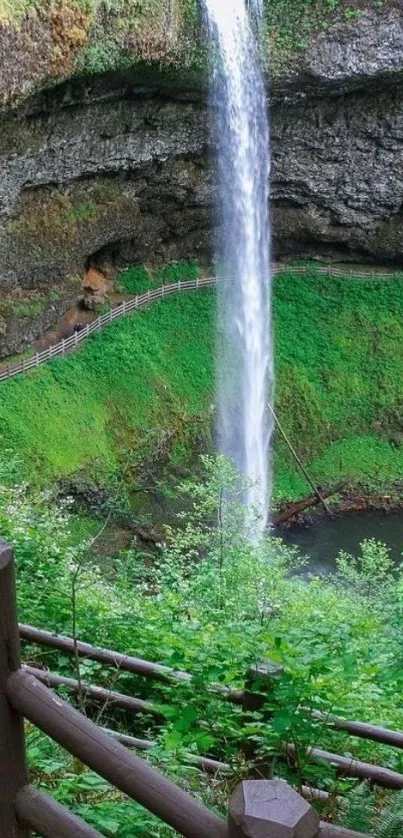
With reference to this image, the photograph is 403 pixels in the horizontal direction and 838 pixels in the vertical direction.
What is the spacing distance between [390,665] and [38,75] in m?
12.0

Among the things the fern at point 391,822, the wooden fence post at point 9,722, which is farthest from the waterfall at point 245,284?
the wooden fence post at point 9,722

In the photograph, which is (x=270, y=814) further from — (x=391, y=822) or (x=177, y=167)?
(x=177, y=167)

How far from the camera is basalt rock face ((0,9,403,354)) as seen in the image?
18531mm

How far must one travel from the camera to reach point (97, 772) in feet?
9.02

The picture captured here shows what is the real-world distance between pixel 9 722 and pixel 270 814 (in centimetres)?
97

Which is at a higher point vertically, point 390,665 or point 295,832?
point 295,832

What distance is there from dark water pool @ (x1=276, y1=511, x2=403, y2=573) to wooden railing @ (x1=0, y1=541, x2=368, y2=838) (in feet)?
55.9

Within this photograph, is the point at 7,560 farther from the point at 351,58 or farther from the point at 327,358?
the point at 327,358

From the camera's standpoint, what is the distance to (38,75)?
14.9m

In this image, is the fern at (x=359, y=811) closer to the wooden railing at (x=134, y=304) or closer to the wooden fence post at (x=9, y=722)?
the wooden fence post at (x=9, y=722)

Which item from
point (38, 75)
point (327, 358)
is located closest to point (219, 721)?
point (38, 75)

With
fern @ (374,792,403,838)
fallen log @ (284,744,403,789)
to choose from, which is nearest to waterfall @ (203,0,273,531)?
fallen log @ (284,744,403,789)

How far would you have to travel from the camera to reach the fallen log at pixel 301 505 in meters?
21.5

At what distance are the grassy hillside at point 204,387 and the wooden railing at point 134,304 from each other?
24 centimetres
